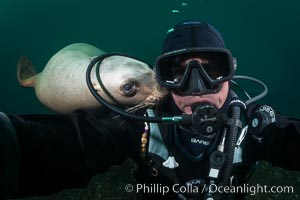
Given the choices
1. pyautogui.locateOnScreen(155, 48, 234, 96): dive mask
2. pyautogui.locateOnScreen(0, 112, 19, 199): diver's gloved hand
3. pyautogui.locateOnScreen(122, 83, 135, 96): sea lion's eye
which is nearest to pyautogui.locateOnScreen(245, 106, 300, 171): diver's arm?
pyautogui.locateOnScreen(155, 48, 234, 96): dive mask

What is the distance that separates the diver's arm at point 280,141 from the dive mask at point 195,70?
0.47 meters

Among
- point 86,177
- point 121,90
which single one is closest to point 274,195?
point 121,90

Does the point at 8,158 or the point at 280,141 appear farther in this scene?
the point at 280,141

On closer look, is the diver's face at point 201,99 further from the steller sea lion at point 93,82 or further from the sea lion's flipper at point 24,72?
the sea lion's flipper at point 24,72

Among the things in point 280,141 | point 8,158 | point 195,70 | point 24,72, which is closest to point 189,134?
point 195,70

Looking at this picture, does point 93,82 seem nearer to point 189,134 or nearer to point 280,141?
point 189,134

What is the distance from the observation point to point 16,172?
4.97ft

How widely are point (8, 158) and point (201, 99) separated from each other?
54.4 inches

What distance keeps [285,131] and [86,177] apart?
143 cm

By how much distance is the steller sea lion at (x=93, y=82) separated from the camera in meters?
4.20

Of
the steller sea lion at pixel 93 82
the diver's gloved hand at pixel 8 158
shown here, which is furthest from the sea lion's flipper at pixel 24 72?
the diver's gloved hand at pixel 8 158

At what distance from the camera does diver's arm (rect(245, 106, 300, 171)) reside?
223 centimetres

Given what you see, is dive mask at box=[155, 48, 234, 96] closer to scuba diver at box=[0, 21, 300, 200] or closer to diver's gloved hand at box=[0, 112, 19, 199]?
scuba diver at box=[0, 21, 300, 200]

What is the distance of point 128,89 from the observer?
4.21 m
